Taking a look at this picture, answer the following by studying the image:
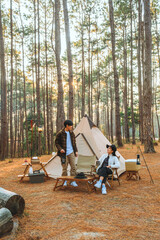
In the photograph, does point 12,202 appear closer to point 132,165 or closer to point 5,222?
point 5,222

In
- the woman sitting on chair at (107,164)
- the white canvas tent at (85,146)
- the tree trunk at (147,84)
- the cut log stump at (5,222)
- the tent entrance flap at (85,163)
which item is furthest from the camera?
the tree trunk at (147,84)

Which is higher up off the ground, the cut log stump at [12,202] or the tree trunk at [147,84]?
the tree trunk at [147,84]

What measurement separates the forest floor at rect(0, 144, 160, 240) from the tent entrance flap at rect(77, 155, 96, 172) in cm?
90

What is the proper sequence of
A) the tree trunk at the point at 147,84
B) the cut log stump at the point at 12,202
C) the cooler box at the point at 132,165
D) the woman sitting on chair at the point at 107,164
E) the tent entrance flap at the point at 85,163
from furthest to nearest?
the tree trunk at the point at 147,84 < the tent entrance flap at the point at 85,163 < the cooler box at the point at 132,165 < the woman sitting on chair at the point at 107,164 < the cut log stump at the point at 12,202

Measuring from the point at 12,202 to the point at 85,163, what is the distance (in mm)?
3339

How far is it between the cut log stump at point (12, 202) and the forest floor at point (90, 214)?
0.13 metres

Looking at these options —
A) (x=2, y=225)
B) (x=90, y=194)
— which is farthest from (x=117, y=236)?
(x=90, y=194)

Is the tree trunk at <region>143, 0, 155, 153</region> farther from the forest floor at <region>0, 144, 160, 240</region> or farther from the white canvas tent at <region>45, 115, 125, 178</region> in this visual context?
the forest floor at <region>0, 144, 160, 240</region>

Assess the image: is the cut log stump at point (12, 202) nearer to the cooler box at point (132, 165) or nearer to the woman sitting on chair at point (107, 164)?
the woman sitting on chair at point (107, 164)

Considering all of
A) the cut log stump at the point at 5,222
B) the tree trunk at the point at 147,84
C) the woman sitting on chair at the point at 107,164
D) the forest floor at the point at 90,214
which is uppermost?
the tree trunk at the point at 147,84

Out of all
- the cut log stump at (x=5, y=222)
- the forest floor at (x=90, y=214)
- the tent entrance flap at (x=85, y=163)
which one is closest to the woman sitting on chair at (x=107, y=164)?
the forest floor at (x=90, y=214)

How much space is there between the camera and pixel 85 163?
6668 mm

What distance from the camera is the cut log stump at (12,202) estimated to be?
351cm

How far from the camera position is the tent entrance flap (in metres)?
6.60
